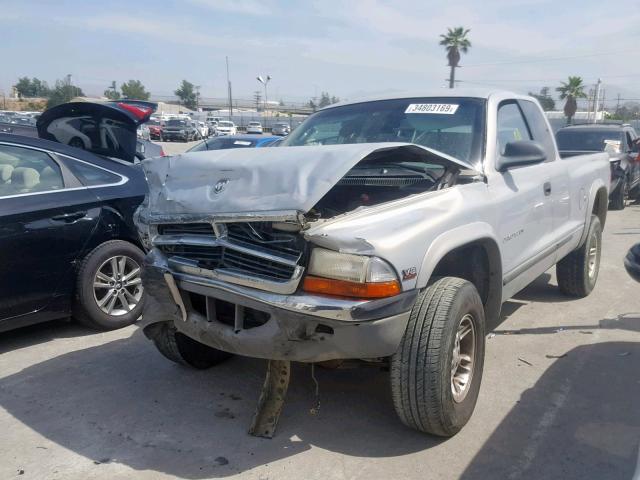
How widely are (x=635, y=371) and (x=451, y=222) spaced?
6.45ft

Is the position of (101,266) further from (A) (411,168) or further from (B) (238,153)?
(A) (411,168)

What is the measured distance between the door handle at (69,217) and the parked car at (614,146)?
9.59 metres

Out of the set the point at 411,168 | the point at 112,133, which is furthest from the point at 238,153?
the point at 112,133

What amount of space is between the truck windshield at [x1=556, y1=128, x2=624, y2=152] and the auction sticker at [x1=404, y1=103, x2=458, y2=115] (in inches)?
331

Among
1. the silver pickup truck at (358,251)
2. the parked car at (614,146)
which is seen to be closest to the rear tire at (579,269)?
the silver pickup truck at (358,251)

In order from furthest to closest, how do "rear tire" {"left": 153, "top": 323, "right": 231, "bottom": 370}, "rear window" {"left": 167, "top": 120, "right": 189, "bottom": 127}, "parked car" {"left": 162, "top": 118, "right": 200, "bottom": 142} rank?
"rear window" {"left": 167, "top": 120, "right": 189, "bottom": 127} < "parked car" {"left": 162, "top": 118, "right": 200, "bottom": 142} < "rear tire" {"left": 153, "top": 323, "right": 231, "bottom": 370}

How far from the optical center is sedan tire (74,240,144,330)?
4.58m

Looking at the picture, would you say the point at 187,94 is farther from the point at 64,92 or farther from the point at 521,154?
the point at 521,154

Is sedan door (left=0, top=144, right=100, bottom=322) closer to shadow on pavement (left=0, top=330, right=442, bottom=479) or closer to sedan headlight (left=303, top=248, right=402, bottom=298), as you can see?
shadow on pavement (left=0, top=330, right=442, bottom=479)

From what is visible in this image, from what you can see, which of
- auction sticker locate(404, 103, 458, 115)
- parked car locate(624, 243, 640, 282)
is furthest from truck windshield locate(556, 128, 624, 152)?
parked car locate(624, 243, 640, 282)

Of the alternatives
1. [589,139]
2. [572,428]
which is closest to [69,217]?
[572,428]

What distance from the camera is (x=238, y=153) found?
131 inches

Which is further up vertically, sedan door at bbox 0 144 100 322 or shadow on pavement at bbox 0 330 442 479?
sedan door at bbox 0 144 100 322

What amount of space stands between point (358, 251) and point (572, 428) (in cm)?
168
